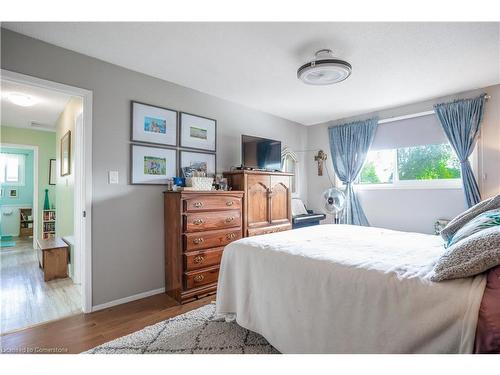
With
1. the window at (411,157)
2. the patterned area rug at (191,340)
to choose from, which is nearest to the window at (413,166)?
the window at (411,157)

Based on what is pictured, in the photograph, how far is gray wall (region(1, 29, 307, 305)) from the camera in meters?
2.10

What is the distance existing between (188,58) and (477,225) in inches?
96.4

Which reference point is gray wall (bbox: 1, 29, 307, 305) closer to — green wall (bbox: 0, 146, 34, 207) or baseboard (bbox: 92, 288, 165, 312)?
baseboard (bbox: 92, 288, 165, 312)

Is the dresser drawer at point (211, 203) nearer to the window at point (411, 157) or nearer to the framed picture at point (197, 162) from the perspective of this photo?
the framed picture at point (197, 162)

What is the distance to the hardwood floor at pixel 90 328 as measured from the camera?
1762 mm

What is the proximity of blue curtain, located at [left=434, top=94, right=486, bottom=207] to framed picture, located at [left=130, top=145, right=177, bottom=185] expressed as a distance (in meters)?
3.45

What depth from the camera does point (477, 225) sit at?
123cm

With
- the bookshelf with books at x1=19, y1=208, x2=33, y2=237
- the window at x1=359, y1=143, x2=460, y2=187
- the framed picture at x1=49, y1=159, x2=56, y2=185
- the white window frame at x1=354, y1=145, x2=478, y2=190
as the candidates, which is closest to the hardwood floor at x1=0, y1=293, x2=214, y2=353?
the white window frame at x1=354, y1=145, x2=478, y2=190

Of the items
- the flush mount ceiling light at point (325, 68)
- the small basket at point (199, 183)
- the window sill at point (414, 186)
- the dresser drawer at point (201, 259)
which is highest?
the flush mount ceiling light at point (325, 68)

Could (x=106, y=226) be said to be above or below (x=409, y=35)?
below

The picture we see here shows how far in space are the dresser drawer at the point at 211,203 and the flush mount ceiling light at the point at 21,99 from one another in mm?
2636

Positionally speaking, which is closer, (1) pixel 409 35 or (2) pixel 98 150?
(1) pixel 409 35

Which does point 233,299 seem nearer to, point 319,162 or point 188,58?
point 188,58

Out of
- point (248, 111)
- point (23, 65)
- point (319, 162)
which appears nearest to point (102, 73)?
point (23, 65)
